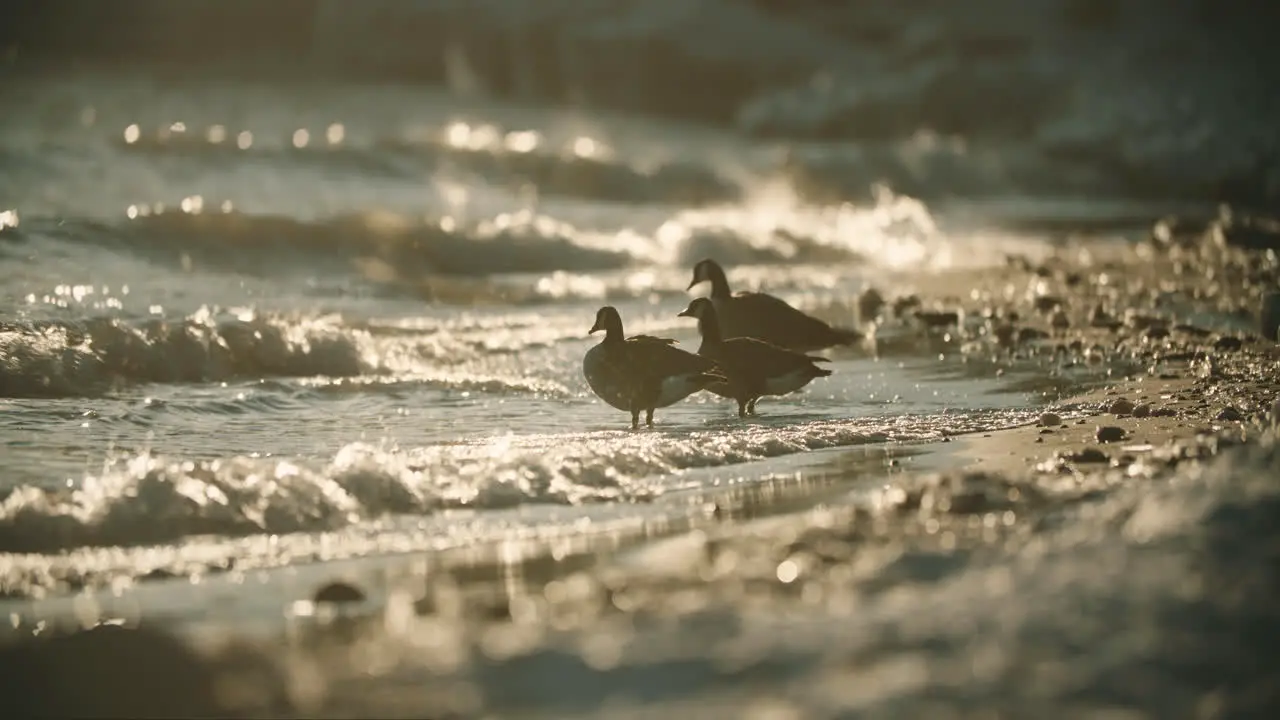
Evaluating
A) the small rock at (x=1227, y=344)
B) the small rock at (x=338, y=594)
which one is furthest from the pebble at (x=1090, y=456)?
the small rock at (x=1227, y=344)

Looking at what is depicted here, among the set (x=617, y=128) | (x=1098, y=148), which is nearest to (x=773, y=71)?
(x=617, y=128)

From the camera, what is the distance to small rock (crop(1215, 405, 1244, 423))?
29.6 ft

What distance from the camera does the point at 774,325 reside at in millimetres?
12711

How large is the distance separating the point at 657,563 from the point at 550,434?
3.48 meters

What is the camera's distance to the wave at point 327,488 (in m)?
7.20

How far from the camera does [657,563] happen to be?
6.34m

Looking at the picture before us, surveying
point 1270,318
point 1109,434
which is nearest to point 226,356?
point 1109,434

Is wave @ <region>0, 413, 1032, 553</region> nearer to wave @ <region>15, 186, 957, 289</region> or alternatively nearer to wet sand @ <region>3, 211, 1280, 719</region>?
wet sand @ <region>3, 211, 1280, 719</region>

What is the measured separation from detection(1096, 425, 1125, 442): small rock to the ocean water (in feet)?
3.55

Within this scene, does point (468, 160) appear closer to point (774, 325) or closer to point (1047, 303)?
point (1047, 303)

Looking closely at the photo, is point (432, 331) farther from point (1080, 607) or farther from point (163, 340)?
point (1080, 607)

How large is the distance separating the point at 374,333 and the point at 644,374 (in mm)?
4180

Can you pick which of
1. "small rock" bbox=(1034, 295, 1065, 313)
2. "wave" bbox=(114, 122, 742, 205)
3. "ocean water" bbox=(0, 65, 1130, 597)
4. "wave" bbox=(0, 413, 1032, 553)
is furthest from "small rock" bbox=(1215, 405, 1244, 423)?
"wave" bbox=(114, 122, 742, 205)

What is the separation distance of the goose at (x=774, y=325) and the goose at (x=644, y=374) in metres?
1.79
